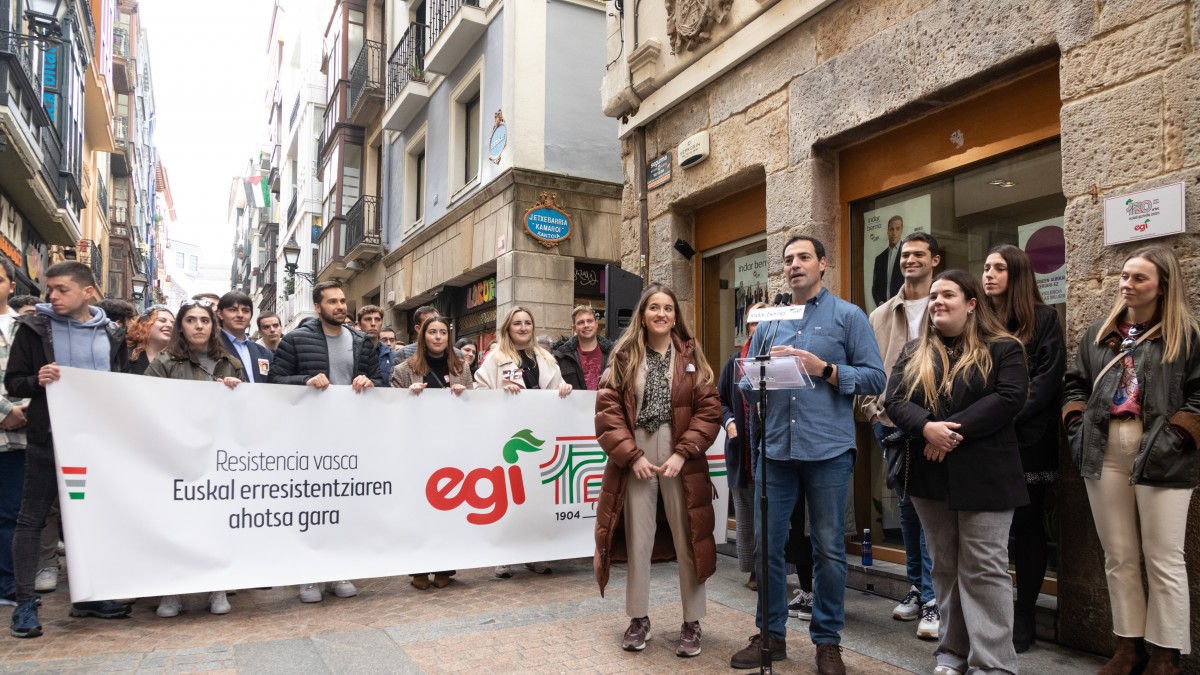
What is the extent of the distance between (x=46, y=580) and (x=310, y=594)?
5.90ft

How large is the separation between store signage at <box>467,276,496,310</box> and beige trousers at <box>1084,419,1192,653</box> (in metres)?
10.9

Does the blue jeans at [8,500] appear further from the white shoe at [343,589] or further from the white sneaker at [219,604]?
the white shoe at [343,589]

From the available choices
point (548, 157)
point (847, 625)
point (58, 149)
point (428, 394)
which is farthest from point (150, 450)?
point (58, 149)

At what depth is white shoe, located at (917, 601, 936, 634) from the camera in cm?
407

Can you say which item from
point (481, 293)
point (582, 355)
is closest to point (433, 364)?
point (582, 355)

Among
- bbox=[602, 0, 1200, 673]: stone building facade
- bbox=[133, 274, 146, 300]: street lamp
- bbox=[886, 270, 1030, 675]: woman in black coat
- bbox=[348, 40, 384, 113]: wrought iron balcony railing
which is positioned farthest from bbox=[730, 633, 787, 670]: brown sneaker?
bbox=[133, 274, 146, 300]: street lamp

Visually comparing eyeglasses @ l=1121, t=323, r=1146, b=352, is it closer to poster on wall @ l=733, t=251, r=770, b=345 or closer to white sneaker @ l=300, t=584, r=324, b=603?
poster on wall @ l=733, t=251, r=770, b=345

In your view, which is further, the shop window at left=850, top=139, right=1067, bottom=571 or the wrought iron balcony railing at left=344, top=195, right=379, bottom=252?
the wrought iron balcony railing at left=344, top=195, right=379, bottom=252

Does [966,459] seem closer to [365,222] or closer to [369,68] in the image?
[365,222]

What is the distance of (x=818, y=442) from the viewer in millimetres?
3654

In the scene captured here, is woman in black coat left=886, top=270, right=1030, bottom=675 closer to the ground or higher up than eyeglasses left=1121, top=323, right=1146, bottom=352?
closer to the ground

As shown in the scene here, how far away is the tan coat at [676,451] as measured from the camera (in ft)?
12.8

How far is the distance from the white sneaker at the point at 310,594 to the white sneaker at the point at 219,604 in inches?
17.1

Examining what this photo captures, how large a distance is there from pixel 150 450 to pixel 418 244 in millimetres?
12364
